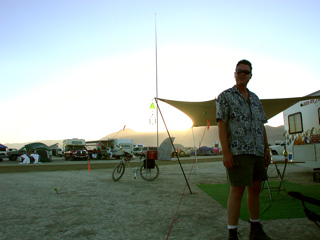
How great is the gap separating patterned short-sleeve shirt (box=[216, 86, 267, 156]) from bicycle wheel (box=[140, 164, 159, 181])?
18.4 ft

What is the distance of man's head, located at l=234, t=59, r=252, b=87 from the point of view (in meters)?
2.64

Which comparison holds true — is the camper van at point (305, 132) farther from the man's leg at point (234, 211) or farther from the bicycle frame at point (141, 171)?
the man's leg at point (234, 211)

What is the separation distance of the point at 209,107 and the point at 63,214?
485cm

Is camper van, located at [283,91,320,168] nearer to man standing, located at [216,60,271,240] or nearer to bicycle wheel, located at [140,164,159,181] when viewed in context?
bicycle wheel, located at [140,164,159,181]

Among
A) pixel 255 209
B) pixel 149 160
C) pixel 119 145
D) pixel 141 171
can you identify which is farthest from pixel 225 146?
pixel 119 145

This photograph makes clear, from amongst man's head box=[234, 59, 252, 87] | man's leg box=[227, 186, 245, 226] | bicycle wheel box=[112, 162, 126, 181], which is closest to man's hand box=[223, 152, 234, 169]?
man's leg box=[227, 186, 245, 226]

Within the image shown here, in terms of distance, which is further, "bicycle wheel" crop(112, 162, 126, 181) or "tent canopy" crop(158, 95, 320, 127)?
"bicycle wheel" crop(112, 162, 126, 181)

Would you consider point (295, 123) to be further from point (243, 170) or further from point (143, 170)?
point (243, 170)

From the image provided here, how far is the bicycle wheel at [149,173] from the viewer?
7.87 meters

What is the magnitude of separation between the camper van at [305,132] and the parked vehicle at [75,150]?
71.1ft

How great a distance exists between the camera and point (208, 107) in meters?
7.46

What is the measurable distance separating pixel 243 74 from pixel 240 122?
0.51m

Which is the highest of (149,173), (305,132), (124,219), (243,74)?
(243,74)

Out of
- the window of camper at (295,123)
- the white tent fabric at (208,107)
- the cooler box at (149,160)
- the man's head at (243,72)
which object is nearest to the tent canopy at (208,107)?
the white tent fabric at (208,107)
